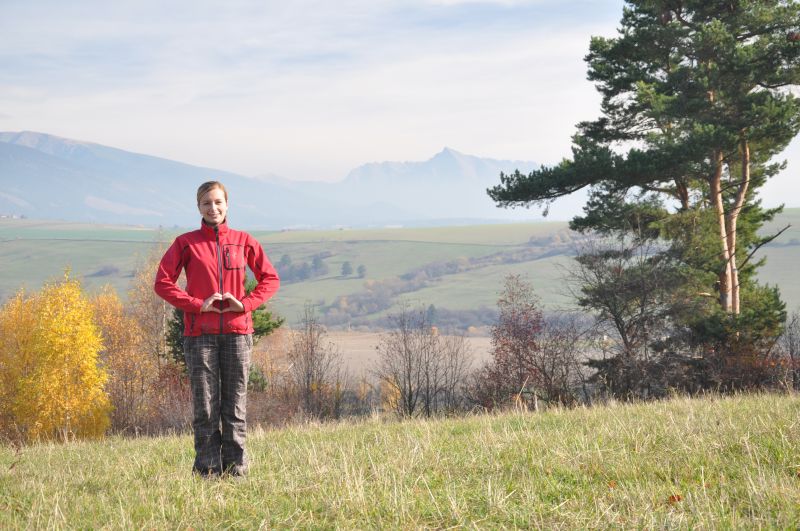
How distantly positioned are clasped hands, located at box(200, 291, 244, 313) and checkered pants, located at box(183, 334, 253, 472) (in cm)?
21

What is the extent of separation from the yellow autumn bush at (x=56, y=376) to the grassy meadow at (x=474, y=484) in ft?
146

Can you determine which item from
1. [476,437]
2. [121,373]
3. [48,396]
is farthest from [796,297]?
[476,437]

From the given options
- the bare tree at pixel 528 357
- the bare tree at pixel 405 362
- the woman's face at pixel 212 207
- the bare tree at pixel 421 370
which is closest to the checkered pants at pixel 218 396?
the woman's face at pixel 212 207

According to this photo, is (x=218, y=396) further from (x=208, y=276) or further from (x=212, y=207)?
(x=212, y=207)

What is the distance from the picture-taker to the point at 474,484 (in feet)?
16.0

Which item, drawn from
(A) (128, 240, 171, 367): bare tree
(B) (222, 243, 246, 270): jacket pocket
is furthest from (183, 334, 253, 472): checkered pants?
(A) (128, 240, 171, 367): bare tree

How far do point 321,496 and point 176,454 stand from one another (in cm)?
313

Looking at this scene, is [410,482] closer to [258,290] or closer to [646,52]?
[258,290]

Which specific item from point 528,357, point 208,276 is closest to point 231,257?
point 208,276

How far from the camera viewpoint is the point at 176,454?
726cm

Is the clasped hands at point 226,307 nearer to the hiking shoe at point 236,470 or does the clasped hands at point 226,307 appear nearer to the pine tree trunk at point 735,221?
the hiking shoe at point 236,470

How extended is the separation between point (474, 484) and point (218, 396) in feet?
6.89

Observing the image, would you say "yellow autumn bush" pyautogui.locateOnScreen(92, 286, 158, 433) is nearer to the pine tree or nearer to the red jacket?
the pine tree

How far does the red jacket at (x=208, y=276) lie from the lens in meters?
5.62
